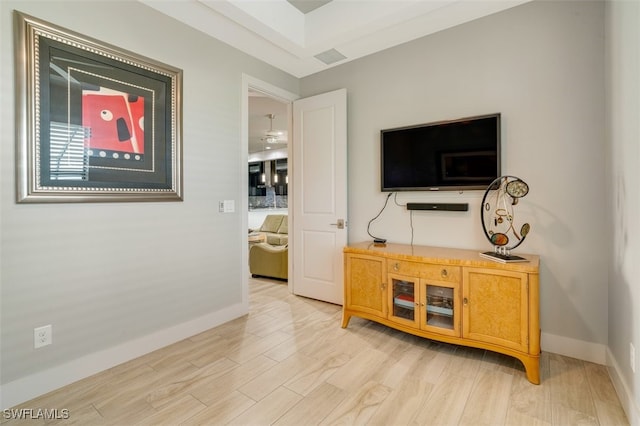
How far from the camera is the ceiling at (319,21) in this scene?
2.38m

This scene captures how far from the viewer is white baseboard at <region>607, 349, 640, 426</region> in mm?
1502

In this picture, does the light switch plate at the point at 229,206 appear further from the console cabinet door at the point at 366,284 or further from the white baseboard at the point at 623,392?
the white baseboard at the point at 623,392

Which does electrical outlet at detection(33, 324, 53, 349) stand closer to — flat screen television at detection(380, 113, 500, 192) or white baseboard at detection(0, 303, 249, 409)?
white baseboard at detection(0, 303, 249, 409)

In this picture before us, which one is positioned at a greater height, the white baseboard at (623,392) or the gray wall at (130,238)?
the gray wall at (130,238)

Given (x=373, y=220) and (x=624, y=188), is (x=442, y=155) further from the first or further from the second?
(x=624, y=188)

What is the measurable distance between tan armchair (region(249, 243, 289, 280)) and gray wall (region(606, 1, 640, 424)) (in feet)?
10.9

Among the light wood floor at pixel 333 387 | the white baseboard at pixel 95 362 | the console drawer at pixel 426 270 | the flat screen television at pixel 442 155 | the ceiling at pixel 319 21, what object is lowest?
the light wood floor at pixel 333 387

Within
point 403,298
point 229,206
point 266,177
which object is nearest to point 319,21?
point 229,206

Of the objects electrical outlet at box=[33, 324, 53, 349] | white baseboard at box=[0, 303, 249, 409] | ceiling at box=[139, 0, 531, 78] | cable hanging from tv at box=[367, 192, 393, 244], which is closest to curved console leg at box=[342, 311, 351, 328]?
cable hanging from tv at box=[367, 192, 393, 244]

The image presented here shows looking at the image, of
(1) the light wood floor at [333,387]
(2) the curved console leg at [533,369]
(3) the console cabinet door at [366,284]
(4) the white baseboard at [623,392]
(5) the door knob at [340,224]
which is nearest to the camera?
(4) the white baseboard at [623,392]

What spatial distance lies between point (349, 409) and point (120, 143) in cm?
228

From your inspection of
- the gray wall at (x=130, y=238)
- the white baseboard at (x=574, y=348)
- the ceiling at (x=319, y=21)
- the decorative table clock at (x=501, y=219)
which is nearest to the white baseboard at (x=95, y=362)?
the gray wall at (x=130, y=238)

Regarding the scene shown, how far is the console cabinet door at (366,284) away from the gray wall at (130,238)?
1.11m

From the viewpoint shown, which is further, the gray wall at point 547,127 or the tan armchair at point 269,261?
the tan armchair at point 269,261
